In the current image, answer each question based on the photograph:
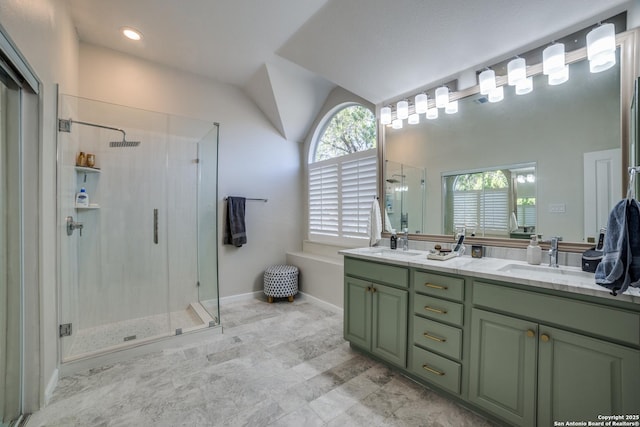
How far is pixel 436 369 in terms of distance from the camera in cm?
172

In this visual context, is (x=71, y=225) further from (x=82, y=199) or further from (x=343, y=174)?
(x=343, y=174)

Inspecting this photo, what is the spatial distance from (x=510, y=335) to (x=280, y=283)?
260cm

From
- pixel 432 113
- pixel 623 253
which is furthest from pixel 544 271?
pixel 432 113

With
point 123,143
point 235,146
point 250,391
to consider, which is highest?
point 235,146

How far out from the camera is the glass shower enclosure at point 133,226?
7.68ft

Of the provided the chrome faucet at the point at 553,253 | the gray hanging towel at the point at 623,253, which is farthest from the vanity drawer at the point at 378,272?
the gray hanging towel at the point at 623,253

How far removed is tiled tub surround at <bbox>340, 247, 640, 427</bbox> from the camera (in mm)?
1160

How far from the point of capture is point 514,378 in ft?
4.58

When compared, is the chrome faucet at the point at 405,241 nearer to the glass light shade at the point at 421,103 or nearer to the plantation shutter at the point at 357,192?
the plantation shutter at the point at 357,192

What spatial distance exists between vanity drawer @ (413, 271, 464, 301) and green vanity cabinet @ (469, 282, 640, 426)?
0.10 m

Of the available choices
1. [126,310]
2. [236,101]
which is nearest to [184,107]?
[236,101]

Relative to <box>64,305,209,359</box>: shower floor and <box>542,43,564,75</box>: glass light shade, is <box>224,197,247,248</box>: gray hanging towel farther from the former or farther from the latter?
<box>542,43,564,75</box>: glass light shade

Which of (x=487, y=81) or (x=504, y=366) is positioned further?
(x=487, y=81)

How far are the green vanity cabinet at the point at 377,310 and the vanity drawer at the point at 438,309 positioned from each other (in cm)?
10
